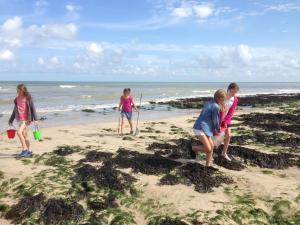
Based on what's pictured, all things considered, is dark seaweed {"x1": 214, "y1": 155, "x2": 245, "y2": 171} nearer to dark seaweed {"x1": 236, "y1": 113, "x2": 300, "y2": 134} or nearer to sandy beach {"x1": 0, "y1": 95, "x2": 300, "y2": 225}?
sandy beach {"x1": 0, "y1": 95, "x2": 300, "y2": 225}

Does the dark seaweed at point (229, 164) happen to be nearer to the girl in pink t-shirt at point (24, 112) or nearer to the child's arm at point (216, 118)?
the child's arm at point (216, 118)

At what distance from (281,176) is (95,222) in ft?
13.6

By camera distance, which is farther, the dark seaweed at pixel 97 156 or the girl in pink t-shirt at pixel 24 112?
the girl in pink t-shirt at pixel 24 112

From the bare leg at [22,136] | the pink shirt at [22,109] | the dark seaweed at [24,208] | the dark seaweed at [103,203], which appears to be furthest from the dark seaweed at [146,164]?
the pink shirt at [22,109]

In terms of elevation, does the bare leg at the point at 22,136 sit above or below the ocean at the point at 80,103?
above

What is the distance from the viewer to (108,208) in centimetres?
624

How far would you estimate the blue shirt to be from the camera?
7.78m

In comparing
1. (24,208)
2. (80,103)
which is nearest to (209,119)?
(24,208)

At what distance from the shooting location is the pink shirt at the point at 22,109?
370 inches

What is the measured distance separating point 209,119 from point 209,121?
45 mm

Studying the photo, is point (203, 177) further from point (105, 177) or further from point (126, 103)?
point (126, 103)

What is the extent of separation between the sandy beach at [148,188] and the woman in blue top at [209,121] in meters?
0.56

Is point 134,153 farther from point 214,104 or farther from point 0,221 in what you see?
point 0,221

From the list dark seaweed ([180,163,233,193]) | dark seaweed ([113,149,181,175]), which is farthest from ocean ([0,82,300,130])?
dark seaweed ([180,163,233,193])
